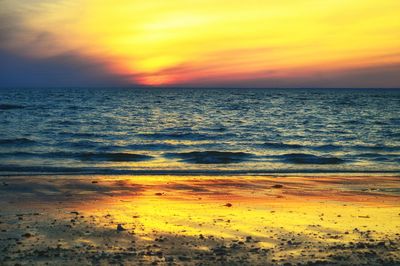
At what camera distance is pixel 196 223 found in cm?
951

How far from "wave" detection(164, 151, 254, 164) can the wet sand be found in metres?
7.49

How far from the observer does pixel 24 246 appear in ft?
25.1

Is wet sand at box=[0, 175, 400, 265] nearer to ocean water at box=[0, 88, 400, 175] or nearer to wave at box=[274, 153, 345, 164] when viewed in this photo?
ocean water at box=[0, 88, 400, 175]

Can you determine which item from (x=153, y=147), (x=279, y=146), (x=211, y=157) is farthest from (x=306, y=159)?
(x=153, y=147)

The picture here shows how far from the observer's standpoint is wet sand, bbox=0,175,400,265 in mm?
7348

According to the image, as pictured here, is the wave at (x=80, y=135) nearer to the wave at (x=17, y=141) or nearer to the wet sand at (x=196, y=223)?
the wave at (x=17, y=141)

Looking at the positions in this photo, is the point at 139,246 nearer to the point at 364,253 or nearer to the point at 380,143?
the point at 364,253

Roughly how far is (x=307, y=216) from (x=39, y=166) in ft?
43.2

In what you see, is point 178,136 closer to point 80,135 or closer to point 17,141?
point 80,135

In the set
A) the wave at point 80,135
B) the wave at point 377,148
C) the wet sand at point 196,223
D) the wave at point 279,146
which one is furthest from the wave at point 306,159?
the wave at point 80,135

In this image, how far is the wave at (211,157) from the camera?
2292 centimetres

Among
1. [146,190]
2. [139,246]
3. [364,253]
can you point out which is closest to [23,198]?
[146,190]

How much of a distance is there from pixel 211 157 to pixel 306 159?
15.7 ft

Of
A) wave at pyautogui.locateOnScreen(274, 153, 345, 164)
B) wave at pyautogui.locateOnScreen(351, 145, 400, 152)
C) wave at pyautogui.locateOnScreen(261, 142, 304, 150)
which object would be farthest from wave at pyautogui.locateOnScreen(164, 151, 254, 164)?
wave at pyautogui.locateOnScreen(351, 145, 400, 152)
